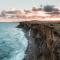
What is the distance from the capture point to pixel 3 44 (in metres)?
2.91

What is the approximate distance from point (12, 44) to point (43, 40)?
54 centimetres

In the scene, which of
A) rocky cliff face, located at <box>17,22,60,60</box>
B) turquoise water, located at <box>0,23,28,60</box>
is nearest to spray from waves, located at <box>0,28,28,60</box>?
turquoise water, located at <box>0,23,28,60</box>

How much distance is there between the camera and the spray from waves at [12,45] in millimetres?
2638

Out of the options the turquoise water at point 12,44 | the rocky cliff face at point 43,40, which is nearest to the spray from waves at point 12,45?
the turquoise water at point 12,44

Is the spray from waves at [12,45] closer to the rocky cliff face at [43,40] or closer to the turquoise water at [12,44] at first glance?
the turquoise water at [12,44]

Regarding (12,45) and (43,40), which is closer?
(43,40)

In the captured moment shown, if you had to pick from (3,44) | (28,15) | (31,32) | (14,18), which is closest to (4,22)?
(14,18)

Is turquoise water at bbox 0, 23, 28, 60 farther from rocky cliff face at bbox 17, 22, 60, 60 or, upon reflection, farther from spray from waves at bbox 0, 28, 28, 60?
rocky cliff face at bbox 17, 22, 60, 60

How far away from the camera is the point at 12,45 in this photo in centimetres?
278

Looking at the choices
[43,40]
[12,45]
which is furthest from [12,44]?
[43,40]

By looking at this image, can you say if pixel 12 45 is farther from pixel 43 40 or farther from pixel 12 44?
pixel 43 40

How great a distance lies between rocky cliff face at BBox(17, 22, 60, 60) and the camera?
7.46ft

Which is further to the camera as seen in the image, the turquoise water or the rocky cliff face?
the turquoise water

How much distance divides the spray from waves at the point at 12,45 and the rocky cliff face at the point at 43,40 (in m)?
0.20
